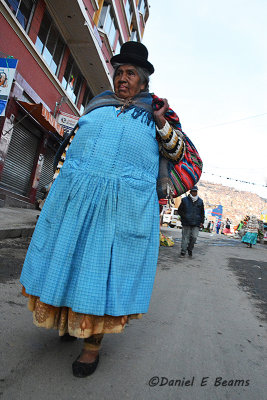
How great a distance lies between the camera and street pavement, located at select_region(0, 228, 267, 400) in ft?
4.72

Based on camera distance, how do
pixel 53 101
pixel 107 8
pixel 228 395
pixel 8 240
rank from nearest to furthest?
pixel 228 395
pixel 8 240
pixel 53 101
pixel 107 8

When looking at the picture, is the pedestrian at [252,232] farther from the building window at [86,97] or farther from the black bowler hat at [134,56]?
the black bowler hat at [134,56]

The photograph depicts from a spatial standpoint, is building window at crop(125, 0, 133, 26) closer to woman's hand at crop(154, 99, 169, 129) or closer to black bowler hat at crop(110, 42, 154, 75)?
black bowler hat at crop(110, 42, 154, 75)

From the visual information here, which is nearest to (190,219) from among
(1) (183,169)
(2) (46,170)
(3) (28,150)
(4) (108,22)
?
(1) (183,169)

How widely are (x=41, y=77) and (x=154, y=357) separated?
10823mm

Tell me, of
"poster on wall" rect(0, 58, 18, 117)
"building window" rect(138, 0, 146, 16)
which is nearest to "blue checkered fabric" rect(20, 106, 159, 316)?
"poster on wall" rect(0, 58, 18, 117)

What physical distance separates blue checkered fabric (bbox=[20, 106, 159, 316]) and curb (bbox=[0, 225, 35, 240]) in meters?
4.01

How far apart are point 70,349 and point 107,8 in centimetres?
1703

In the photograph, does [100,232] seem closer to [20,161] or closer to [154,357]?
[154,357]

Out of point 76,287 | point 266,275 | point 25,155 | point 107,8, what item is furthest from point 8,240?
point 107,8

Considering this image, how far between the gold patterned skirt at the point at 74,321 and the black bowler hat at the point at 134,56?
1569 millimetres

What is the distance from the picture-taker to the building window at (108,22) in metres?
14.8

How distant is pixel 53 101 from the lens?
11.7 metres

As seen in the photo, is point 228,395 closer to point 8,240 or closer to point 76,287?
point 76,287
